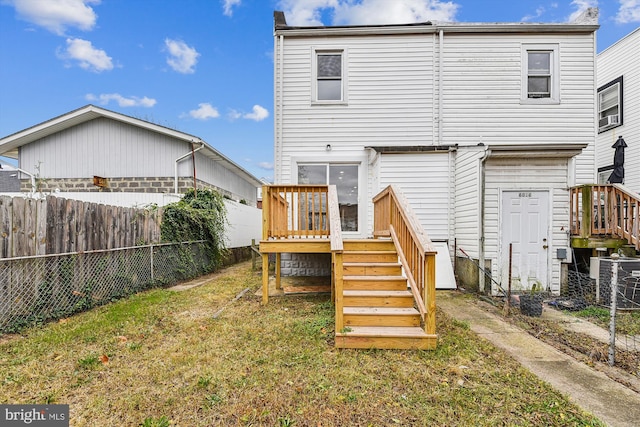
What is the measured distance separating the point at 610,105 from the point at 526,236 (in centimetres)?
772

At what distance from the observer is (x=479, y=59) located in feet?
25.5

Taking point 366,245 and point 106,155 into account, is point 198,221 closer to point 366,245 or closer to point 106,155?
point 106,155

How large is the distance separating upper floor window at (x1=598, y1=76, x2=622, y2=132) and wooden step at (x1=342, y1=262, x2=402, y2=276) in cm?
1036

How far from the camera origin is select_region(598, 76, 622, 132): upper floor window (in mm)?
9711

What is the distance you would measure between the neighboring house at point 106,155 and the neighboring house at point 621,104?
1308 centimetres

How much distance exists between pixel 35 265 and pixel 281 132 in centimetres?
535

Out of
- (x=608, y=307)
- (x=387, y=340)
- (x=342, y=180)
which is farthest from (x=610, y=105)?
(x=387, y=340)

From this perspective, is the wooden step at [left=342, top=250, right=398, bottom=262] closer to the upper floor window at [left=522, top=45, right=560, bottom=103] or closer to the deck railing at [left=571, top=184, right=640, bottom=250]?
the deck railing at [left=571, top=184, right=640, bottom=250]

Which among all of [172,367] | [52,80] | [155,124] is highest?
[52,80]

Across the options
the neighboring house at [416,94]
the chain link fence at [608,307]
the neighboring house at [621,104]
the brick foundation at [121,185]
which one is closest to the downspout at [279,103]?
the neighboring house at [416,94]

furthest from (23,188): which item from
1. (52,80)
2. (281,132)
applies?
(281,132)

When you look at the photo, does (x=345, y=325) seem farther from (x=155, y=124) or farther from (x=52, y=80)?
(x=52, y=80)

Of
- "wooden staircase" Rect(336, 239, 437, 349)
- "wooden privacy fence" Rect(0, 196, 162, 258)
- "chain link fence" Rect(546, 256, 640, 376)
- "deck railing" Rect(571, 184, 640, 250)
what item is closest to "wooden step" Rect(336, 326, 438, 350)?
"wooden staircase" Rect(336, 239, 437, 349)

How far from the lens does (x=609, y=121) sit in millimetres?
9984
